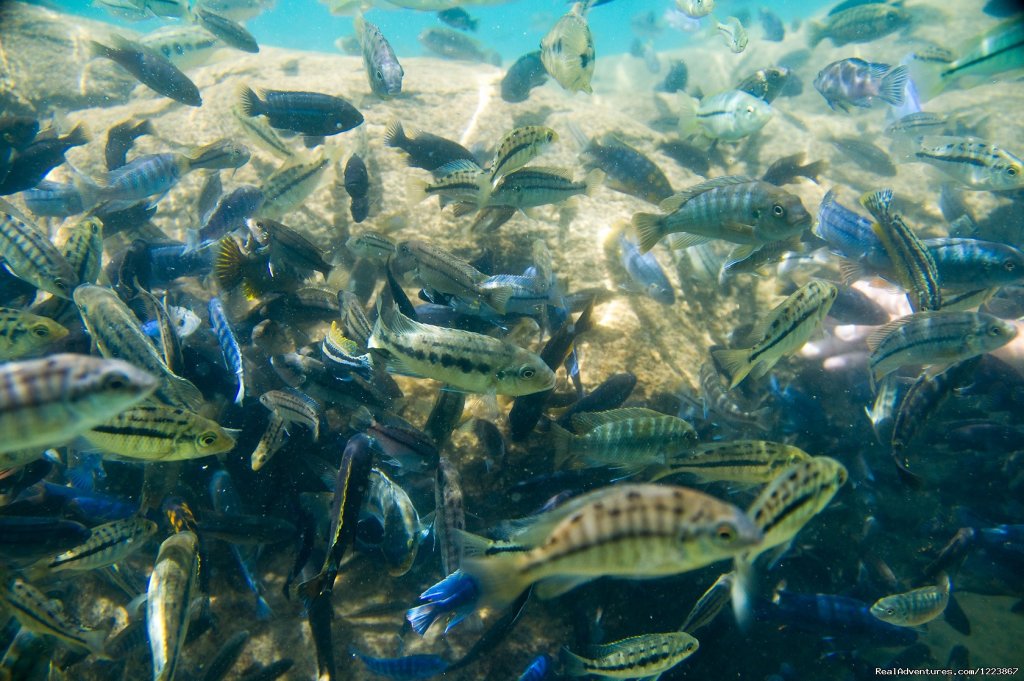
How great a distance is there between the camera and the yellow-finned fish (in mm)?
2826

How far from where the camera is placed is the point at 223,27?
7.70 meters

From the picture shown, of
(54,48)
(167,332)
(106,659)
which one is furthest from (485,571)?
(54,48)

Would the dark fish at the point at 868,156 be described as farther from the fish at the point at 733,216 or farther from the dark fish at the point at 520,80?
the fish at the point at 733,216

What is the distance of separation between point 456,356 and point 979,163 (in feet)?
23.8

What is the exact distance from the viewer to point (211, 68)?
8.94 metres

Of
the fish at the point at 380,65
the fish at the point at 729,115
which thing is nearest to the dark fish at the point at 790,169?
the fish at the point at 729,115

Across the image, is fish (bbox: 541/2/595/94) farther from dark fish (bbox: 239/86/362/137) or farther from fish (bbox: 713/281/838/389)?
fish (bbox: 713/281/838/389)

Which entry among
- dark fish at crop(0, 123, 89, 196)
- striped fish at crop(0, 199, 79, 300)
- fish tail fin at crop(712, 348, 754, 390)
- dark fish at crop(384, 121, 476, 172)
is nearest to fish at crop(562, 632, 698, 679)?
fish tail fin at crop(712, 348, 754, 390)

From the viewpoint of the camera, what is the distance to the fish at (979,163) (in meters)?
5.29

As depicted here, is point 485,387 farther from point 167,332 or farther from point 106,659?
point 106,659

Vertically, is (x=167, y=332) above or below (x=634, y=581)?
above

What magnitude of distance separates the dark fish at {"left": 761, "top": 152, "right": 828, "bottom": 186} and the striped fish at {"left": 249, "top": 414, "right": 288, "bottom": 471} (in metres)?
7.24

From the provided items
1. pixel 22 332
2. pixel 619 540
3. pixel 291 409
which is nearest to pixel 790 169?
pixel 619 540

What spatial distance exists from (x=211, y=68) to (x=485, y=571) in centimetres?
1142
